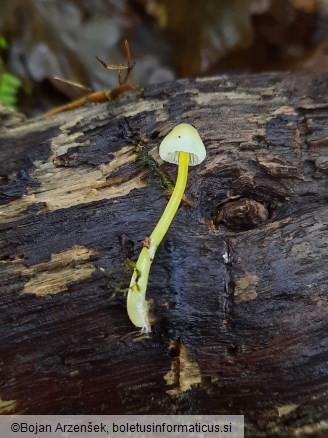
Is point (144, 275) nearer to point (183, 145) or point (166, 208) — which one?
point (166, 208)

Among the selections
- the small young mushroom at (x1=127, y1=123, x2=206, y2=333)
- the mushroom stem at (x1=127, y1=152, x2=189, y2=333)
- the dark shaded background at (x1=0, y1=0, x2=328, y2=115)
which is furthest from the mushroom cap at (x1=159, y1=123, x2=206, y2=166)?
the dark shaded background at (x1=0, y1=0, x2=328, y2=115)

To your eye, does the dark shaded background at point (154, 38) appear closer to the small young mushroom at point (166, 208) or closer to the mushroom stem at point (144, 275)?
the small young mushroom at point (166, 208)

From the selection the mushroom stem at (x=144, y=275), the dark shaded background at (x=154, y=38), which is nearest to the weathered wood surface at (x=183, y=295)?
the mushroom stem at (x=144, y=275)

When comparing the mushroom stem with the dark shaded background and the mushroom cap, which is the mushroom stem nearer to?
the mushroom cap

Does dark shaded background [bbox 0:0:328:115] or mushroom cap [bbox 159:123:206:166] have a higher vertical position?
dark shaded background [bbox 0:0:328:115]

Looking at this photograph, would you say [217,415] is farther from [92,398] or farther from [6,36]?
[6,36]

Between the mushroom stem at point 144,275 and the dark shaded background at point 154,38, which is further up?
the dark shaded background at point 154,38

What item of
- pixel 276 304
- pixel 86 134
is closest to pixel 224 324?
pixel 276 304

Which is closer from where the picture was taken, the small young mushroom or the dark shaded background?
the small young mushroom
